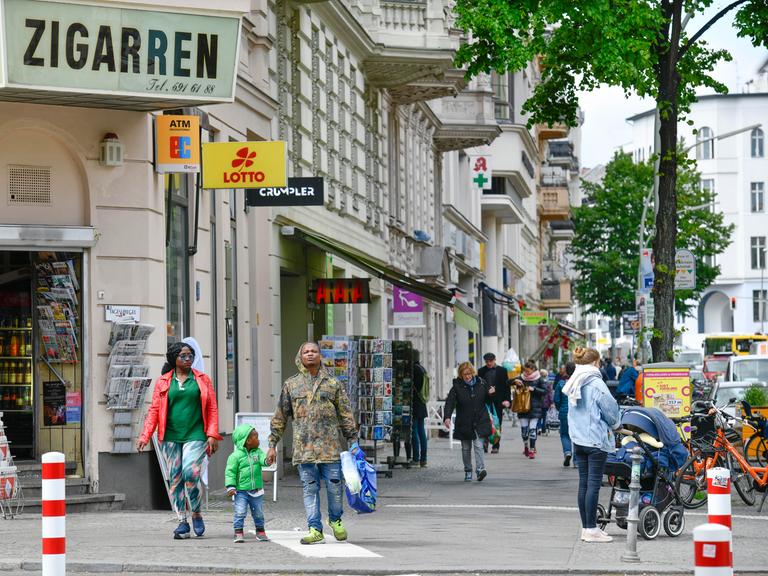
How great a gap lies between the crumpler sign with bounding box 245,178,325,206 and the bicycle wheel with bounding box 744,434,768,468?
599cm

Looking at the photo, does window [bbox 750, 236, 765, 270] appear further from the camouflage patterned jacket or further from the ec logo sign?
the camouflage patterned jacket

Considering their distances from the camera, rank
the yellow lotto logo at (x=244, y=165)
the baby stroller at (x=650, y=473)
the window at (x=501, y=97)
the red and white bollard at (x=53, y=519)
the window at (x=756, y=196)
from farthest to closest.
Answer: the window at (x=756, y=196) < the window at (x=501, y=97) < the yellow lotto logo at (x=244, y=165) < the baby stroller at (x=650, y=473) < the red and white bollard at (x=53, y=519)

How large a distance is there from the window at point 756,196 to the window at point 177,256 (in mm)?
114942

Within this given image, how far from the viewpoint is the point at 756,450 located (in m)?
20.5

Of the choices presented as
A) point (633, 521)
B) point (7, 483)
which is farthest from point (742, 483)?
point (7, 483)

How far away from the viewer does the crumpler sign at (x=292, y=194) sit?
20.7 metres

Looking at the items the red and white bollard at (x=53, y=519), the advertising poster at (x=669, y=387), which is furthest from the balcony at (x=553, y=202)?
the red and white bollard at (x=53, y=519)

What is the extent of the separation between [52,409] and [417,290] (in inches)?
365

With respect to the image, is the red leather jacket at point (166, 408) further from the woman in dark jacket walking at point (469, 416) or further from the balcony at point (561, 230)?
the balcony at point (561, 230)

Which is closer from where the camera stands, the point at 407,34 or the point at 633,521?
the point at 633,521

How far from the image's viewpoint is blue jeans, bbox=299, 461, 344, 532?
1376 cm

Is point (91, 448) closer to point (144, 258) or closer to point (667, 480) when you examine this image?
point (144, 258)

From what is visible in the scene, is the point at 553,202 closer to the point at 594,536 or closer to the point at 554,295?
the point at 554,295

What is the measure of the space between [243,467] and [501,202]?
47057mm
